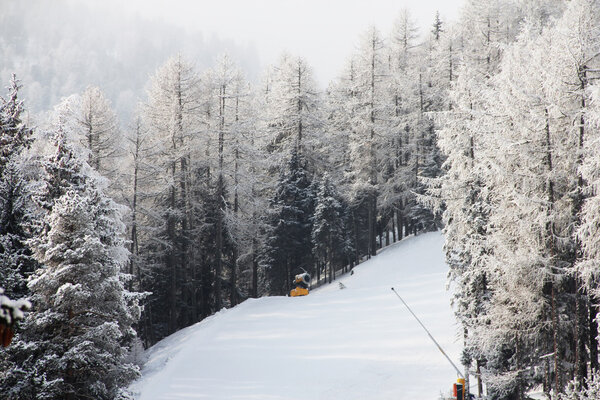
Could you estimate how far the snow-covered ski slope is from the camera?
17.0m

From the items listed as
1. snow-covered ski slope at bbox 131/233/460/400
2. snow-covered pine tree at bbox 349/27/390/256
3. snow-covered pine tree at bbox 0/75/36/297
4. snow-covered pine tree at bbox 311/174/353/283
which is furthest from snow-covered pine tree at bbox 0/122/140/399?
snow-covered pine tree at bbox 349/27/390/256

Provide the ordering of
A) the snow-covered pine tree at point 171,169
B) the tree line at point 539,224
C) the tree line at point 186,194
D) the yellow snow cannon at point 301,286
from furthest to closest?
1. the snow-covered pine tree at point 171,169
2. the yellow snow cannon at point 301,286
3. the tree line at point 186,194
4. the tree line at point 539,224

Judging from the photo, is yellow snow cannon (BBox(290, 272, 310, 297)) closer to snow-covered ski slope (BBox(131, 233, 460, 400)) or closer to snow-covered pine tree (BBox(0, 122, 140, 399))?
snow-covered ski slope (BBox(131, 233, 460, 400))

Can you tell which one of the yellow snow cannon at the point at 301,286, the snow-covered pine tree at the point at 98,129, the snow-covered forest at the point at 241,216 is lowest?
the yellow snow cannon at the point at 301,286

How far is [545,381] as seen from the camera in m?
13.2

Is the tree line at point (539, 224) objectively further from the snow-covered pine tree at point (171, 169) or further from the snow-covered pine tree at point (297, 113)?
the snow-covered pine tree at point (297, 113)

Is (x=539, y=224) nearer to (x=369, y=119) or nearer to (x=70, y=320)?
(x=70, y=320)

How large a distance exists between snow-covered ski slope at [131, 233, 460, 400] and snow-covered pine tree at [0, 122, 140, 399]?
3.65 metres

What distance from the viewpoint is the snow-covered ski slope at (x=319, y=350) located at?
17.0 m

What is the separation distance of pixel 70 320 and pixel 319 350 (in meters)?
10.5

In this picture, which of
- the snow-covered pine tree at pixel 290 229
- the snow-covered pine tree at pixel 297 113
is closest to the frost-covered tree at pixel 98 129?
the snow-covered pine tree at pixel 290 229

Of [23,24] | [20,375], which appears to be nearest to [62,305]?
[20,375]

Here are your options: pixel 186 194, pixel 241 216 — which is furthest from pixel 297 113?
pixel 186 194

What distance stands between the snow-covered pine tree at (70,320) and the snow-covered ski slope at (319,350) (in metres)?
3.65
